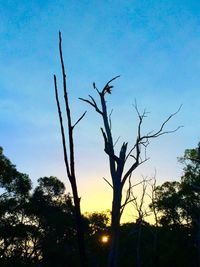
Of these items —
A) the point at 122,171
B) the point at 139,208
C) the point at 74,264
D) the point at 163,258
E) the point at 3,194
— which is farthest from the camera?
the point at 74,264

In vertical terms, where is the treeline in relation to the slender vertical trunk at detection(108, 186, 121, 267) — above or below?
above

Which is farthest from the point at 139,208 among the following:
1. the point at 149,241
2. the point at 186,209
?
the point at 149,241

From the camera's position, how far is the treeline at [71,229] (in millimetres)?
36763

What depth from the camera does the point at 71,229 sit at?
53625 millimetres

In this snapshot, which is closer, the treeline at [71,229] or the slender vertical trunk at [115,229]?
the slender vertical trunk at [115,229]

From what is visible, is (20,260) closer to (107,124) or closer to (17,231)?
(17,231)

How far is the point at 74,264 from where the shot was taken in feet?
163

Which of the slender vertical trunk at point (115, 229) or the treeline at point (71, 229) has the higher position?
the treeline at point (71, 229)

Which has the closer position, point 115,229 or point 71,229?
point 115,229

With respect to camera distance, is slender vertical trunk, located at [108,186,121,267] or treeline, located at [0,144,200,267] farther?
treeline, located at [0,144,200,267]

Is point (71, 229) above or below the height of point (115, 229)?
above

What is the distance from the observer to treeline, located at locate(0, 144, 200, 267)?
36763 mm

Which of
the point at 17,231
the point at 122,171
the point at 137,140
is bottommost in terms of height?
the point at 122,171

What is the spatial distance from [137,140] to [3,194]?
20954mm
